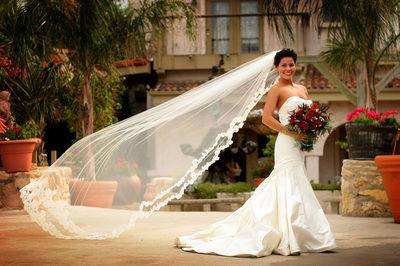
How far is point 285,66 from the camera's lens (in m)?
7.88

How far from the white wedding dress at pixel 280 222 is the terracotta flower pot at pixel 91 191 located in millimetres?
898

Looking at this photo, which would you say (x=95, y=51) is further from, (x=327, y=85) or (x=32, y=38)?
(x=327, y=85)

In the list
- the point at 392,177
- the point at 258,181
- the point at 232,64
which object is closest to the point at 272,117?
the point at 392,177

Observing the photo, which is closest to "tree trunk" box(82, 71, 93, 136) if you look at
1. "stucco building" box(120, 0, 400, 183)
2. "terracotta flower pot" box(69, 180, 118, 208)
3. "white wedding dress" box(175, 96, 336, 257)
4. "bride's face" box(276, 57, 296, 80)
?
"terracotta flower pot" box(69, 180, 118, 208)

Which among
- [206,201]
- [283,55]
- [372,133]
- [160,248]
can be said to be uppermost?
[283,55]

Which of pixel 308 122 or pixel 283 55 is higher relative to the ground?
pixel 283 55

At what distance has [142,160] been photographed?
316 inches

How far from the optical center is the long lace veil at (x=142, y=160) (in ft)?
26.1

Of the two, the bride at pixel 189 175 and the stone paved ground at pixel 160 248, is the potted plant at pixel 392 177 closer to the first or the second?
the stone paved ground at pixel 160 248

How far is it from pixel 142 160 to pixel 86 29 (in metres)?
7.48

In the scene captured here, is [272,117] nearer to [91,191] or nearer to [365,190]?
[91,191]

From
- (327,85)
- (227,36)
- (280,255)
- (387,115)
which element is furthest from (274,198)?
(227,36)

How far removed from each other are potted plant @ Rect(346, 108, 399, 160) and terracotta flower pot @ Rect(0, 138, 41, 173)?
5.35 metres

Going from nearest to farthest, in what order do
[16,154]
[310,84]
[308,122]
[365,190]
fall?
[308,122] → [365,190] → [16,154] → [310,84]
